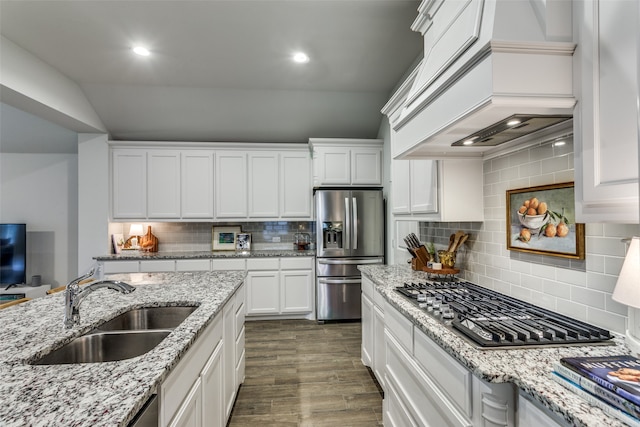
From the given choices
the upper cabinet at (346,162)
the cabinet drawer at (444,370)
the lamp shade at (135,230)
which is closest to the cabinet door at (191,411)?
the cabinet drawer at (444,370)

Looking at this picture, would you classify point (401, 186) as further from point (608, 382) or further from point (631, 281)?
point (608, 382)

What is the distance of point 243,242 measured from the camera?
479 centimetres

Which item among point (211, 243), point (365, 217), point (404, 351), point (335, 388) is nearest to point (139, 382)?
point (404, 351)

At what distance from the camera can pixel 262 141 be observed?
4828 mm

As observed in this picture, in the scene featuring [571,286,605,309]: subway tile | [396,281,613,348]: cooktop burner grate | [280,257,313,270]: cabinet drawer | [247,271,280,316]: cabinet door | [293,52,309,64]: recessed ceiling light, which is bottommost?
[247,271,280,316]: cabinet door

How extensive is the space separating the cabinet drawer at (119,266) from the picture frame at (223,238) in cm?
104

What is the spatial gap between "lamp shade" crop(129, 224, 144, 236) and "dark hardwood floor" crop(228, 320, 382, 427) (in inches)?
91.2

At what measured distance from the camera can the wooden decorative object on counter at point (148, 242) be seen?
4.54m

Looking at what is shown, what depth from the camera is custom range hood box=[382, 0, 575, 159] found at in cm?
110

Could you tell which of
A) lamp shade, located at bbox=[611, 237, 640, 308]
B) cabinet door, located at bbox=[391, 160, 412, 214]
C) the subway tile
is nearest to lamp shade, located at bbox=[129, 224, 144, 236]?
cabinet door, located at bbox=[391, 160, 412, 214]

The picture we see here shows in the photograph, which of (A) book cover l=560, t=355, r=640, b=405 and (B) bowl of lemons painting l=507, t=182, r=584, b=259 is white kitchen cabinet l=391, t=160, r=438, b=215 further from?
(A) book cover l=560, t=355, r=640, b=405

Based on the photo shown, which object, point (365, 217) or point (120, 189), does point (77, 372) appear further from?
point (120, 189)

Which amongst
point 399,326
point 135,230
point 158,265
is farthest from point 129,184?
point 399,326

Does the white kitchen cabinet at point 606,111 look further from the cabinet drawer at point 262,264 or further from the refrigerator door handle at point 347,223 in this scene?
the cabinet drawer at point 262,264
